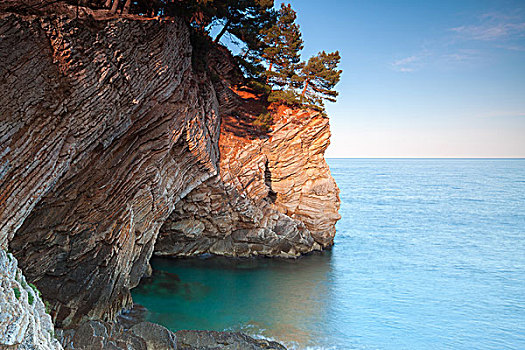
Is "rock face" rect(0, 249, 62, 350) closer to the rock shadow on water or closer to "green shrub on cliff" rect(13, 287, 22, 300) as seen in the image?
"green shrub on cliff" rect(13, 287, 22, 300)

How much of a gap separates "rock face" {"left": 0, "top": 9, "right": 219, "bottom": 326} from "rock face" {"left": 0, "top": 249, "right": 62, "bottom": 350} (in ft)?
5.01

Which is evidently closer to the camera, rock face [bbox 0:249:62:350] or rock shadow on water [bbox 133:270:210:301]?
rock face [bbox 0:249:62:350]

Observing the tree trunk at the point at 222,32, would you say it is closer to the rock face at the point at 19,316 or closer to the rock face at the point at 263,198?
the rock face at the point at 263,198

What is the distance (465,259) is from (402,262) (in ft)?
21.8

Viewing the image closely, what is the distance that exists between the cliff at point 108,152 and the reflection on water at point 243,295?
2.29 metres

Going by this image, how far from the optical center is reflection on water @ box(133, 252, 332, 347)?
16938 millimetres

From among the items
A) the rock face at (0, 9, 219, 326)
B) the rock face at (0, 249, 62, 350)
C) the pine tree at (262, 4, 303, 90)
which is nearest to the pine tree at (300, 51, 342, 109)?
the pine tree at (262, 4, 303, 90)

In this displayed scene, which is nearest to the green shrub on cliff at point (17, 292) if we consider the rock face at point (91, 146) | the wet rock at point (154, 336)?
the rock face at point (91, 146)

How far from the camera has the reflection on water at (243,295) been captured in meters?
16.9

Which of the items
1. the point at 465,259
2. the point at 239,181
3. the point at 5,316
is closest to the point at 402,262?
the point at 465,259

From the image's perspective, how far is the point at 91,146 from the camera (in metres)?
10.8

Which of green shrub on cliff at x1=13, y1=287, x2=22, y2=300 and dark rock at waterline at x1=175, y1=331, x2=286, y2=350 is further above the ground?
green shrub on cliff at x1=13, y1=287, x2=22, y2=300

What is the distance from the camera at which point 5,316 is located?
5570 millimetres

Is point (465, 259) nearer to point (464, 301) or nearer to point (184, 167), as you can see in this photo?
point (464, 301)
